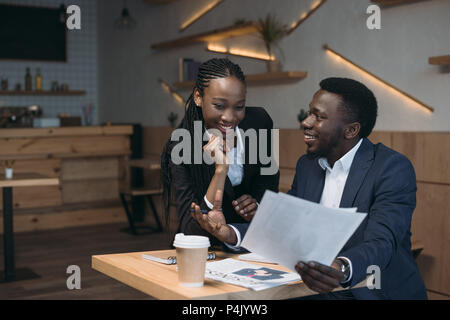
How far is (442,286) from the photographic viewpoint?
3359 mm

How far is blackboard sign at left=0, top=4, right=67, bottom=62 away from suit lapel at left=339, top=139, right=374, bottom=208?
21.8ft

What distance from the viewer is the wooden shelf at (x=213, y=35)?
4879mm

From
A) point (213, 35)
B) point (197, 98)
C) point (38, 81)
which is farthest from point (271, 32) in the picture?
point (38, 81)

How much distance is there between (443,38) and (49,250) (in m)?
3.70

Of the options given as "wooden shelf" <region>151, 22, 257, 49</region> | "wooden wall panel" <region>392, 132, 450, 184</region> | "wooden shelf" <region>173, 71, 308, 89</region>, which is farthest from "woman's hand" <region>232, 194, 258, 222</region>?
"wooden shelf" <region>151, 22, 257, 49</region>

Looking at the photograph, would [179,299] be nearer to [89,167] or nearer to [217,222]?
[217,222]

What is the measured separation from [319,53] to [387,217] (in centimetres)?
298

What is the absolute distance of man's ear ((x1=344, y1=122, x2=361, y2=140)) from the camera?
1748mm

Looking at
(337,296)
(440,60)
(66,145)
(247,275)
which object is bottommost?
(337,296)

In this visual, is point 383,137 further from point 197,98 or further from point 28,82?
point 28,82

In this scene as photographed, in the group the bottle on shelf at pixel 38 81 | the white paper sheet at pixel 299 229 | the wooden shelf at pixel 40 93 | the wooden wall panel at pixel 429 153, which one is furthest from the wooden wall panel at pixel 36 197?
the white paper sheet at pixel 299 229

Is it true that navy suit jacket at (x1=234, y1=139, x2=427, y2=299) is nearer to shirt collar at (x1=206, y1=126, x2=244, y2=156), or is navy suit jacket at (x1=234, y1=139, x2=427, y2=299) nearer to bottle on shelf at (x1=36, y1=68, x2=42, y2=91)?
shirt collar at (x1=206, y1=126, x2=244, y2=156)

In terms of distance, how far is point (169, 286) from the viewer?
1350mm

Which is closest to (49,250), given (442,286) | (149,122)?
(149,122)
